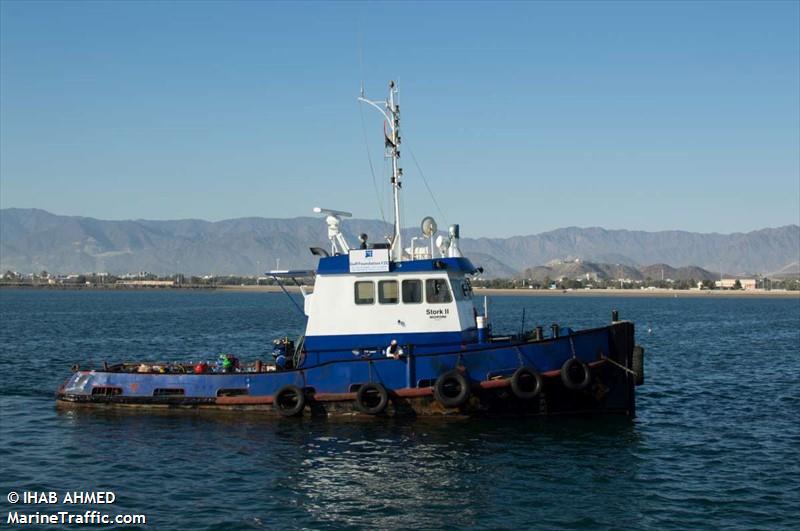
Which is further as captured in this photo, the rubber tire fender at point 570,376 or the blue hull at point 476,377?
the blue hull at point 476,377

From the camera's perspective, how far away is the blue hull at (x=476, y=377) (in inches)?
711

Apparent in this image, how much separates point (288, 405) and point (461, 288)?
4.63 m

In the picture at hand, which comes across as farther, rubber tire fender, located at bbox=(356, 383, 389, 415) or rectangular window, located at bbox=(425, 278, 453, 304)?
rectangular window, located at bbox=(425, 278, 453, 304)

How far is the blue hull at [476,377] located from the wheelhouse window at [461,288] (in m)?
1.10

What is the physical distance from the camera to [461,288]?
19500 millimetres

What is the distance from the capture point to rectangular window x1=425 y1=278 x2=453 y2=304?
1889cm

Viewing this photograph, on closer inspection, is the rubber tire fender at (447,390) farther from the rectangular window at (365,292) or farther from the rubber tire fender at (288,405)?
the rubber tire fender at (288,405)

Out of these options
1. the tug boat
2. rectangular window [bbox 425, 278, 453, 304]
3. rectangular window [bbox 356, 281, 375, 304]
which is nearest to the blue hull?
→ the tug boat

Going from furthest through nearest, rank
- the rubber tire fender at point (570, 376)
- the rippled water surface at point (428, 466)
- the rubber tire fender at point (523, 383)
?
the rubber tire fender at point (570, 376) → the rubber tire fender at point (523, 383) → the rippled water surface at point (428, 466)

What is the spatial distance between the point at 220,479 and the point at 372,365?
457cm

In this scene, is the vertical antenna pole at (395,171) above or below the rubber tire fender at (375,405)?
above

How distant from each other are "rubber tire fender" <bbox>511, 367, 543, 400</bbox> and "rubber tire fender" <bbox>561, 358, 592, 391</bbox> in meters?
0.51

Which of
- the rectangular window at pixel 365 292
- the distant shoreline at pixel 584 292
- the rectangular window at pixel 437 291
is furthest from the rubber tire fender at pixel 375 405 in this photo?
the distant shoreline at pixel 584 292

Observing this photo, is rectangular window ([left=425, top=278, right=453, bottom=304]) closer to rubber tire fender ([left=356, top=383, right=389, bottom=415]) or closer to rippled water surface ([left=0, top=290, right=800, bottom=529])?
rubber tire fender ([left=356, top=383, right=389, bottom=415])
